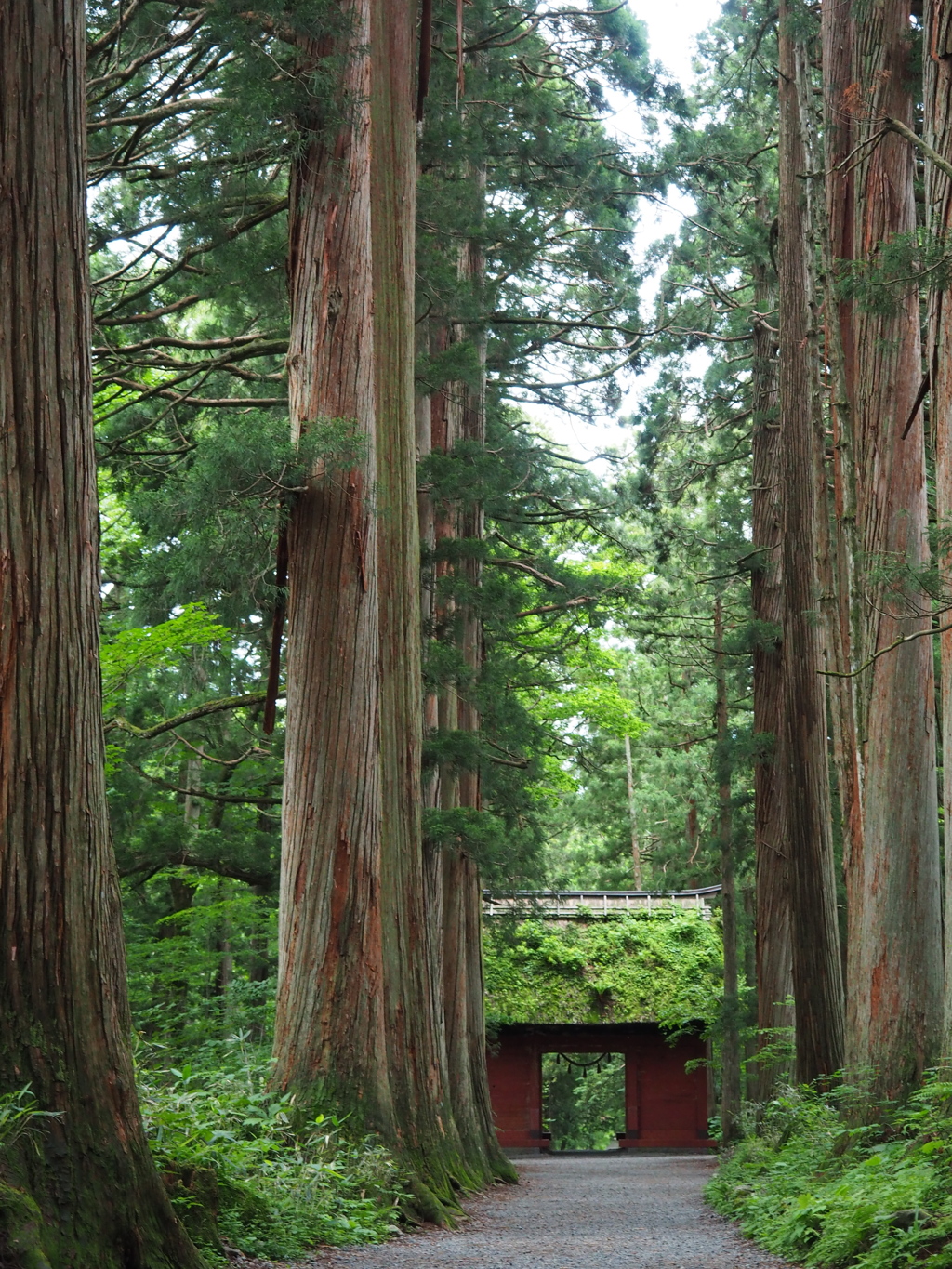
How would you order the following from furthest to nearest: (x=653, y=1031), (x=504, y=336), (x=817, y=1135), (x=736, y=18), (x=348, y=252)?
(x=653, y=1031) < (x=504, y=336) < (x=736, y=18) < (x=817, y=1135) < (x=348, y=252)

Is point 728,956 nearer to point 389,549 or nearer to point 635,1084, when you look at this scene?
point 635,1084

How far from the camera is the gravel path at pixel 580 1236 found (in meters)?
5.79

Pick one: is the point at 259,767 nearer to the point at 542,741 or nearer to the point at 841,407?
the point at 542,741

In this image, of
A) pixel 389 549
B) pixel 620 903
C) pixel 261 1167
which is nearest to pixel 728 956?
pixel 620 903

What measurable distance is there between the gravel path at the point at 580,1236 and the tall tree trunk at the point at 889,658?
175 centimetres

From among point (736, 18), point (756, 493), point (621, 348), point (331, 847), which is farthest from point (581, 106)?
point (331, 847)

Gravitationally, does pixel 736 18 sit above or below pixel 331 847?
above

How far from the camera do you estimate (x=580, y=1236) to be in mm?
7773

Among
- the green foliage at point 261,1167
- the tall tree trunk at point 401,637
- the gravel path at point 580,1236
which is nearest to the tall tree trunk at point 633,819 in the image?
the gravel path at point 580,1236

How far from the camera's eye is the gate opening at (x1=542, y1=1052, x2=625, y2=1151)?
39656 millimetres

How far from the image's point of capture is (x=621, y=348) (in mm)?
15914

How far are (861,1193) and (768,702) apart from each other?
11.6m

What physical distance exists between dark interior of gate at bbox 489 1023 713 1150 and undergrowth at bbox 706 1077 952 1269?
1759 centimetres

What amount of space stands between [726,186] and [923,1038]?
1153 cm
